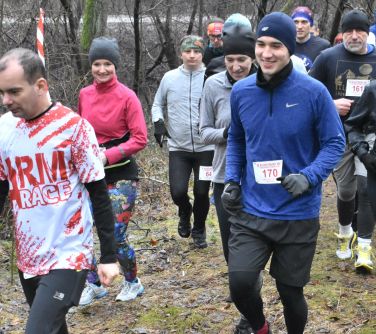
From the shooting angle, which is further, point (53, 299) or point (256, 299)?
point (256, 299)

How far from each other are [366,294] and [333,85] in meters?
1.87

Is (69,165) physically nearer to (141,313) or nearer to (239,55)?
(239,55)

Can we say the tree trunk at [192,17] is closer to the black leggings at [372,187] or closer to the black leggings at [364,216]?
the black leggings at [364,216]

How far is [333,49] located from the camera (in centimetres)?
551

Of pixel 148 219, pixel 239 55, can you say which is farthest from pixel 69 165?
pixel 148 219

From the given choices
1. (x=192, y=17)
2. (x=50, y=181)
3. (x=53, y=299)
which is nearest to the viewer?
(x=53, y=299)

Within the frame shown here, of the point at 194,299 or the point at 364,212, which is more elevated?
the point at 364,212

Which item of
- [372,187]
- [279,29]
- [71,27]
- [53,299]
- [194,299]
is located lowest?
[194,299]

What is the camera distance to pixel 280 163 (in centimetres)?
347

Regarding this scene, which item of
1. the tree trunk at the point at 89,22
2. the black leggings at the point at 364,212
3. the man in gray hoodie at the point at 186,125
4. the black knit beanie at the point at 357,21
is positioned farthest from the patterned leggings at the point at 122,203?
the tree trunk at the point at 89,22

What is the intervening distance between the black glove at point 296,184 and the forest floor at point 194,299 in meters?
1.61

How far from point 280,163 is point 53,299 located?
56.9 inches

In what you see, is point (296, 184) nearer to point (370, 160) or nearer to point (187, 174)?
point (370, 160)

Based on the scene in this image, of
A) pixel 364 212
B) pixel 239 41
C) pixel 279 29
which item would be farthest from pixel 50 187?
pixel 364 212
